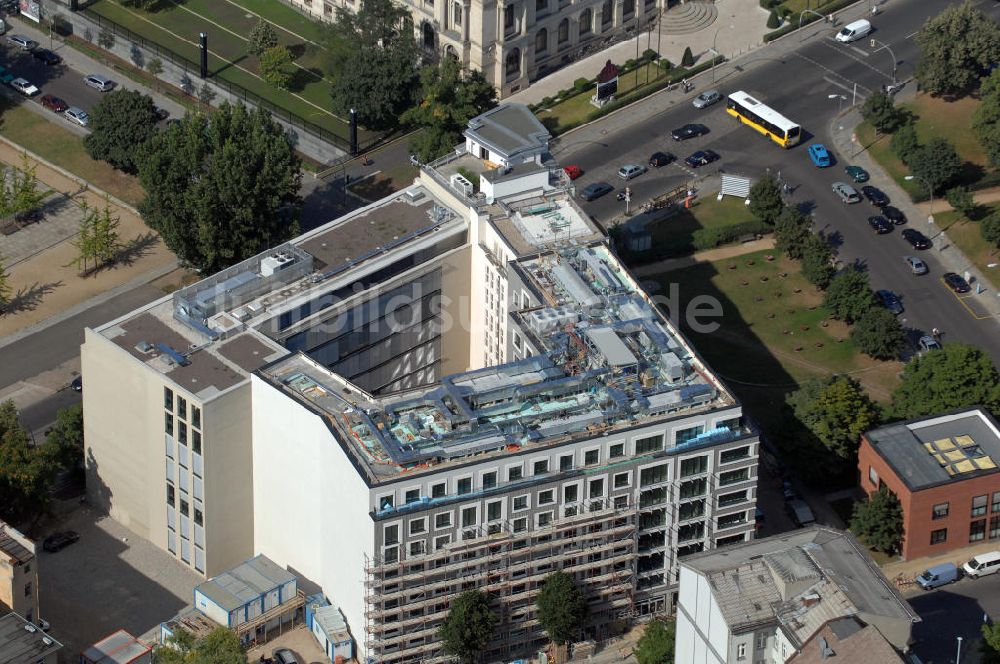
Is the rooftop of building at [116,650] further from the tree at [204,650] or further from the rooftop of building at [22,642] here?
the rooftop of building at [22,642]

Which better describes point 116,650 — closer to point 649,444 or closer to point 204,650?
point 204,650

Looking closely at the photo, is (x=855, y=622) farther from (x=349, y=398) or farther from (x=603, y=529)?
(x=349, y=398)

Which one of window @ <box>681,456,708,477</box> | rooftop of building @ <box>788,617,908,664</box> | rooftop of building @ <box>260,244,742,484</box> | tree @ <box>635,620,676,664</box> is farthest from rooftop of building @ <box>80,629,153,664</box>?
rooftop of building @ <box>788,617,908,664</box>

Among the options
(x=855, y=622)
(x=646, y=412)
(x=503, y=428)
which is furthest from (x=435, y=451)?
(x=855, y=622)

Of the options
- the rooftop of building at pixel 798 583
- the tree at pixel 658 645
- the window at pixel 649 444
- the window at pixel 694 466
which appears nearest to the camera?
the rooftop of building at pixel 798 583

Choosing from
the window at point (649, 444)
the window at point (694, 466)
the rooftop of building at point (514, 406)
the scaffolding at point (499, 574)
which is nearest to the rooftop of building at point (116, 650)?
the scaffolding at point (499, 574)

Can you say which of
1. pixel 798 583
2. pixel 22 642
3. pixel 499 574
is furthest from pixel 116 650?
pixel 798 583

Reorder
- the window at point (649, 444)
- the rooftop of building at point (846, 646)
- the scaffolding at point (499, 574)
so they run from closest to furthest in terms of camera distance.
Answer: the rooftop of building at point (846, 646) < the scaffolding at point (499, 574) < the window at point (649, 444)
